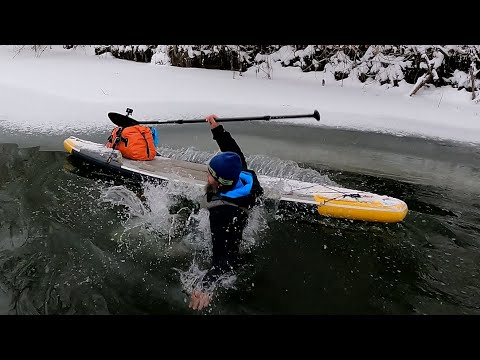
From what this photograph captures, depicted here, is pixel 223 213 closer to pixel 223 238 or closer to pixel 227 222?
pixel 227 222

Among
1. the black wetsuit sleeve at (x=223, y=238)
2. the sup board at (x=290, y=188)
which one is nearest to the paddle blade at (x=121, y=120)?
the sup board at (x=290, y=188)

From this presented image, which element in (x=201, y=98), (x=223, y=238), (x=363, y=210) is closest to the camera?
(x=223, y=238)

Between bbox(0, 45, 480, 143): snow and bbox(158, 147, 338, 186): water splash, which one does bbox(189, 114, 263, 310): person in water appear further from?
bbox(0, 45, 480, 143): snow

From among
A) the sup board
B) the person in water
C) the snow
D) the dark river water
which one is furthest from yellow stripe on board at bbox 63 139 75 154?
the person in water

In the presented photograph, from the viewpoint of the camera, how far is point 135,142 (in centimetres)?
605

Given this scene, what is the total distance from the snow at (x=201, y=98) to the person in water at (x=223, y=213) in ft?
18.3

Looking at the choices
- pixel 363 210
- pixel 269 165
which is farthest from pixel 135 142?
pixel 363 210

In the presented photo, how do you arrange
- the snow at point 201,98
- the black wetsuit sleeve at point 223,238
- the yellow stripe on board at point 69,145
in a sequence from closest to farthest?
the black wetsuit sleeve at point 223,238 → the yellow stripe on board at point 69,145 → the snow at point 201,98

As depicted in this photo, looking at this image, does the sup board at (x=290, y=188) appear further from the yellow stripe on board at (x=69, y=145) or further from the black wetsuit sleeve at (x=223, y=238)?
the black wetsuit sleeve at (x=223, y=238)

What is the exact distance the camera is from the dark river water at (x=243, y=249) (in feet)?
12.2

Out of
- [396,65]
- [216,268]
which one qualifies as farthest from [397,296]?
[396,65]

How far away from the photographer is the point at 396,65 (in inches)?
473

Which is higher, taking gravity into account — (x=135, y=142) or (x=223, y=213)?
(x=223, y=213)

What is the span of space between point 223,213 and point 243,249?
111cm
